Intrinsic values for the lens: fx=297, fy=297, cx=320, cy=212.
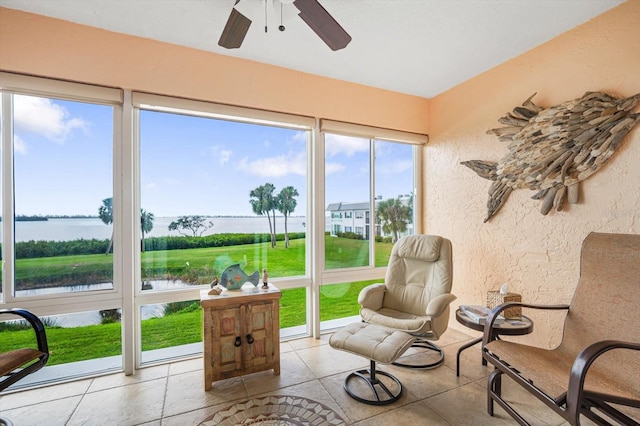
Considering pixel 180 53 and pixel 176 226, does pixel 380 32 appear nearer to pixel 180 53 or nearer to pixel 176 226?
pixel 180 53

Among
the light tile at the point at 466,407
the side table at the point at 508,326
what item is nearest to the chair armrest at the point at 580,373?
the light tile at the point at 466,407

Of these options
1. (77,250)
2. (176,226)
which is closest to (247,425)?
(176,226)

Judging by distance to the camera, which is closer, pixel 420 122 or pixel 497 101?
pixel 497 101

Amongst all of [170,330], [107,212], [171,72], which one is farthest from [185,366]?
[171,72]

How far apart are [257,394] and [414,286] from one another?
62.1 inches

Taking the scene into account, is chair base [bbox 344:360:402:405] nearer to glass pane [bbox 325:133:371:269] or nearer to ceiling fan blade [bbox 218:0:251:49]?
glass pane [bbox 325:133:371:269]

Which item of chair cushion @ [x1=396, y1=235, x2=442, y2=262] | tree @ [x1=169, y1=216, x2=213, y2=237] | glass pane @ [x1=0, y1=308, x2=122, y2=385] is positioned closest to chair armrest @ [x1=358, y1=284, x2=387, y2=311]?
chair cushion @ [x1=396, y1=235, x2=442, y2=262]

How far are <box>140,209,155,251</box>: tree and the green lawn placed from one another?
204 mm

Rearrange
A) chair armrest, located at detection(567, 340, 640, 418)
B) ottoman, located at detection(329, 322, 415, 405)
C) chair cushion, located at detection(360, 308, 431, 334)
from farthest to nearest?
1. chair cushion, located at detection(360, 308, 431, 334)
2. ottoman, located at detection(329, 322, 415, 405)
3. chair armrest, located at detection(567, 340, 640, 418)

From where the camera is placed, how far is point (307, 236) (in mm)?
3180

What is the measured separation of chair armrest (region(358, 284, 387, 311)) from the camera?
2.57 meters

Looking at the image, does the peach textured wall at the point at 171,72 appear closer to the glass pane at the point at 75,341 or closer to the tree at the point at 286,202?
the tree at the point at 286,202

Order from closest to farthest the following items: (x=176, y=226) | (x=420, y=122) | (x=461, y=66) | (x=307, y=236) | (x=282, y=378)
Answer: (x=282, y=378) → (x=176, y=226) → (x=461, y=66) → (x=307, y=236) → (x=420, y=122)

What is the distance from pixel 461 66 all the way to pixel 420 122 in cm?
81
